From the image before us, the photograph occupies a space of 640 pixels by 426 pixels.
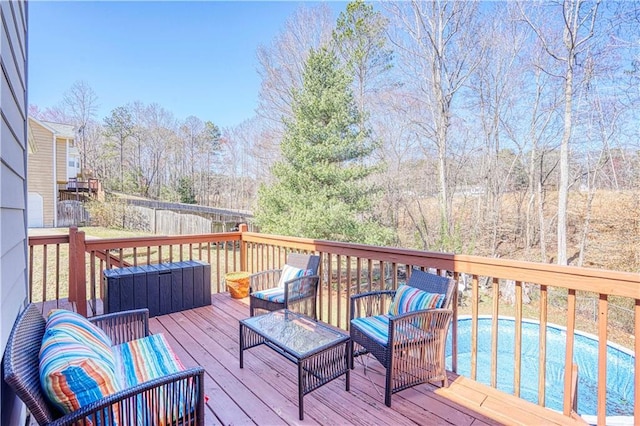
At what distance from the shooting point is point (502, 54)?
9.09 meters

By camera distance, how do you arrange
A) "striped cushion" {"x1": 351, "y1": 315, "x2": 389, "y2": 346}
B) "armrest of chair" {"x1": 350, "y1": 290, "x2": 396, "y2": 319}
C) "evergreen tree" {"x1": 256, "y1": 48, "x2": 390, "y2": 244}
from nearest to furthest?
"striped cushion" {"x1": 351, "y1": 315, "x2": 389, "y2": 346}
"armrest of chair" {"x1": 350, "y1": 290, "x2": 396, "y2": 319}
"evergreen tree" {"x1": 256, "y1": 48, "x2": 390, "y2": 244}

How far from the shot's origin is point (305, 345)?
88.4 inches

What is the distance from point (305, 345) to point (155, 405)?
1022 mm

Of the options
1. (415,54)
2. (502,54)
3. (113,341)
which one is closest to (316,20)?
(415,54)

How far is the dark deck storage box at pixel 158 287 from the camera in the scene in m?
3.60

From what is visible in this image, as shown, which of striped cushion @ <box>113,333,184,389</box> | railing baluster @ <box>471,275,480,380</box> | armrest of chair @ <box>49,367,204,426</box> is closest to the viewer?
armrest of chair @ <box>49,367,204,426</box>

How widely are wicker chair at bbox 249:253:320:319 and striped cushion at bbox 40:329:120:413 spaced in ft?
6.39

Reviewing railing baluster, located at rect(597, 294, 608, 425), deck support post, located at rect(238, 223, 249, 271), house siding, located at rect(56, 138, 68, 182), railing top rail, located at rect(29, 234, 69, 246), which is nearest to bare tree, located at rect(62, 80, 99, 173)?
house siding, located at rect(56, 138, 68, 182)

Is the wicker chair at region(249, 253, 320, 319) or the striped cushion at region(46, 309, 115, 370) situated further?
the wicker chair at region(249, 253, 320, 319)

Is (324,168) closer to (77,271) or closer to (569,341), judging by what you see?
(77,271)

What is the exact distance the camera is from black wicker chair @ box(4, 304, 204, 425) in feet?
3.85

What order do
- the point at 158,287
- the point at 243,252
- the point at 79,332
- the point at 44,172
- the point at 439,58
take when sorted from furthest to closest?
the point at 44,172, the point at 439,58, the point at 243,252, the point at 158,287, the point at 79,332

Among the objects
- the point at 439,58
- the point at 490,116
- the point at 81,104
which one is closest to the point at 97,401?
the point at 439,58

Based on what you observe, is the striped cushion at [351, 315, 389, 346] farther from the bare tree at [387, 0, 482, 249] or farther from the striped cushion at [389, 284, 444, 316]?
the bare tree at [387, 0, 482, 249]
